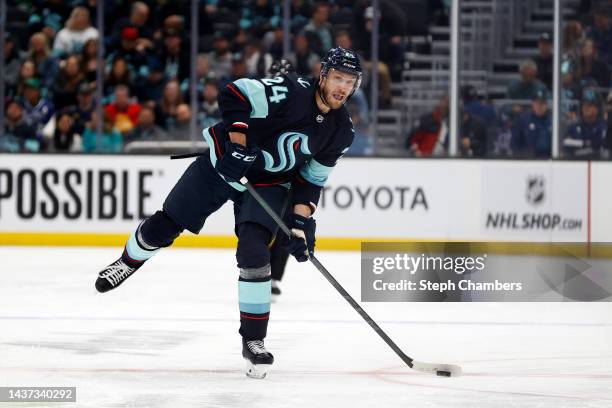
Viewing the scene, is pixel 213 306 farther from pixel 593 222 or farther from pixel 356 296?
pixel 593 222

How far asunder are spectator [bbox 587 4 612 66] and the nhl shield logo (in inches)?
39.0

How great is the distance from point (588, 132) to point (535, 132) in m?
0.42

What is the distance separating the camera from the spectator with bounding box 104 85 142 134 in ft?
32.4

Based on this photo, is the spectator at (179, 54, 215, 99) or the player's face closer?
the player's face

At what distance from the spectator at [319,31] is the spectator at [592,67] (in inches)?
78.9

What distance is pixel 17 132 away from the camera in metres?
9.73

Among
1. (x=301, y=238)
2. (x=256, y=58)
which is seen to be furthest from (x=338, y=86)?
(x=256, y=58)

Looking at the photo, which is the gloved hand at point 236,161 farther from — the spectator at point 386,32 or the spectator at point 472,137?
the spectator at point 386,32

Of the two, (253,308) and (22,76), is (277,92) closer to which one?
(253,308)

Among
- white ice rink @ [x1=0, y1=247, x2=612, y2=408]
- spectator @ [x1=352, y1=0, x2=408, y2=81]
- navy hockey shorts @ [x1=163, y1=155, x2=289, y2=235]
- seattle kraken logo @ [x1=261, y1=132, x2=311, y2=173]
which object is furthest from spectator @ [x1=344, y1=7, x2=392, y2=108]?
seattle kraken logo @ [x1=261, y1=132, x2=311, y2=173]

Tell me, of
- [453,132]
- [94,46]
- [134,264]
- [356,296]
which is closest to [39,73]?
[94,46]

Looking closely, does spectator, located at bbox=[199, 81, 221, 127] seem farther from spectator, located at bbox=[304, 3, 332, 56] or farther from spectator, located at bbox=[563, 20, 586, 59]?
spectator, located at bbox=[563, 20, 586, 59]

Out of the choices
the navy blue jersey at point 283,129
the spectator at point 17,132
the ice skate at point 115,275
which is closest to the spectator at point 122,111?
the spectator at point 17,132

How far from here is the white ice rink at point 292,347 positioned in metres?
3.57
